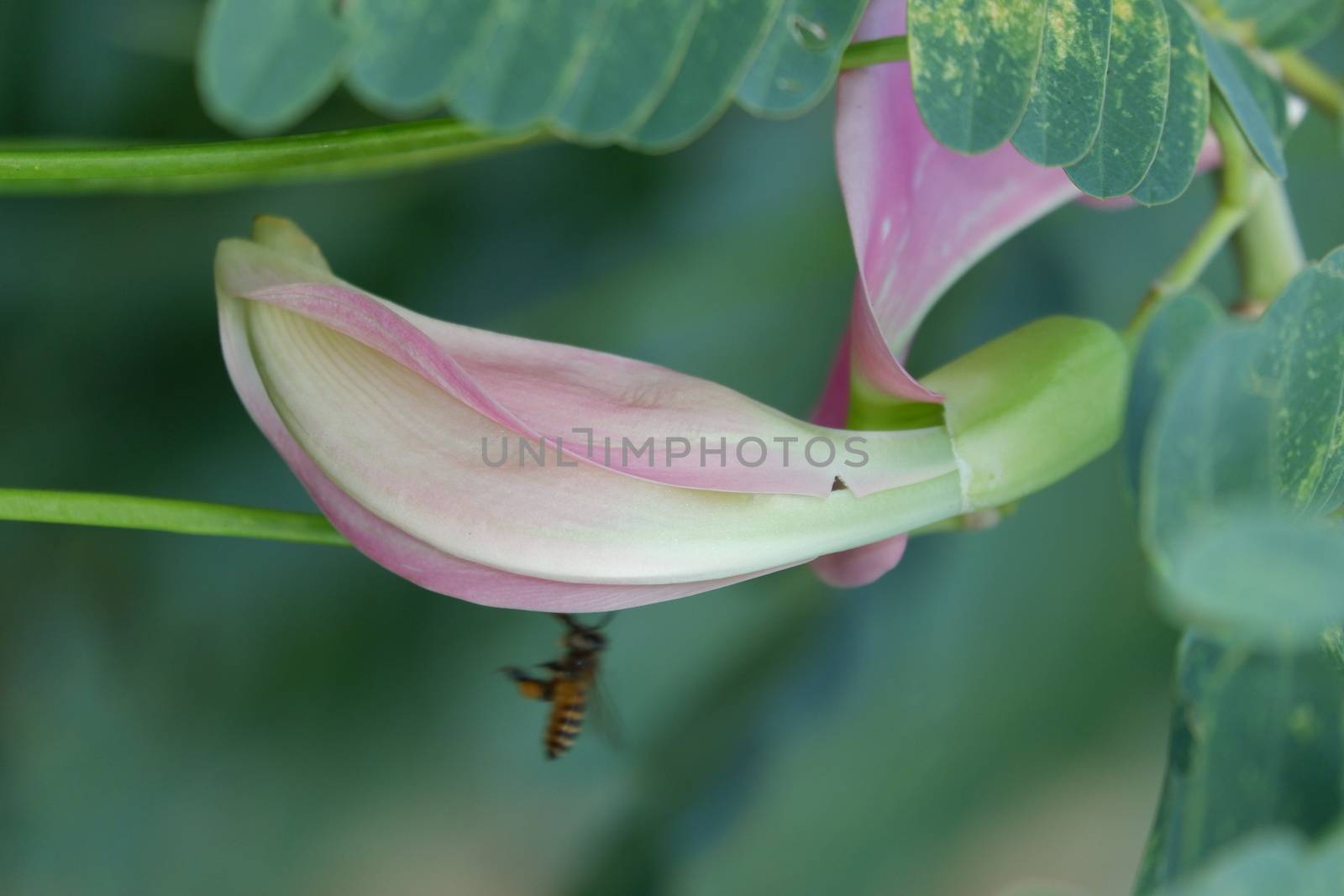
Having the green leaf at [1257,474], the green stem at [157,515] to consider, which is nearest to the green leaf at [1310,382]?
the green leaf at [1257,474]

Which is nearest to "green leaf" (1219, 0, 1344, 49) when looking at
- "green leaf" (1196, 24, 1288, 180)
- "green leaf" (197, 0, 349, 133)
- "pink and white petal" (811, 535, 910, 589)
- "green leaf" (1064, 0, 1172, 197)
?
"green leaf" (1196, 24, 1288, 180)

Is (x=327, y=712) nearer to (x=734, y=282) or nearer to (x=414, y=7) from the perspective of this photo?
(x=734, y=282)

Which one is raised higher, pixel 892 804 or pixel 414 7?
pixel 414 7

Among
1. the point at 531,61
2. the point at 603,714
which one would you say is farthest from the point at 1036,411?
the point at 603,714

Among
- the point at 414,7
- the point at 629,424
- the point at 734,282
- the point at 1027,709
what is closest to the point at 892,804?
the point at 1027,709

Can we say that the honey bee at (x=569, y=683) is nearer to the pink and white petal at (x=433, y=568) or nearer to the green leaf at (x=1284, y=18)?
the pink and white petal at (x=433, y=568)

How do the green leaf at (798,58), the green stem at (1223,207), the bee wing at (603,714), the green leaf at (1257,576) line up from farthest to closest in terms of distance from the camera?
the bee wing at (603,714) < the green stem at (1223,207) < the green leaf at (798,58) < the green leaf at (1257,576)

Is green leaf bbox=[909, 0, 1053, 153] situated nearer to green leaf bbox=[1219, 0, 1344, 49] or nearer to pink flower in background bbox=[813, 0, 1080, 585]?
pink flower in background bbox=[813, 0, 1080, 585]
